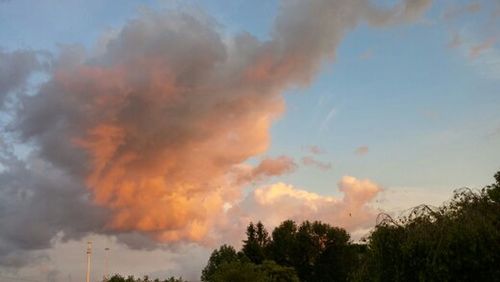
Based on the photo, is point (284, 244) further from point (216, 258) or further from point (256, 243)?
point (216, 258)

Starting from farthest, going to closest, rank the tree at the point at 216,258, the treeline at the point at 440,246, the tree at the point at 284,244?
1. the tree at the point at 216,258
2. the tree at the point at 284,244
3. the treeline at the point at 440,246

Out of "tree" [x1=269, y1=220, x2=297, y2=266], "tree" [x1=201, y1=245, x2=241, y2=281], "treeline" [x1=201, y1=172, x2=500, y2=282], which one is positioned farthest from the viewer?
"tree" [x1=201, y1=245, x2=241, y2=281]

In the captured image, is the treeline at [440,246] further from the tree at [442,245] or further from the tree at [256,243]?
the tree at [256,243]

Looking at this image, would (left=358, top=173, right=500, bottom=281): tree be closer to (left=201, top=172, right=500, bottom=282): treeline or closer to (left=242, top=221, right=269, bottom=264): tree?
(left=201, top=172, right=500, bottom=282): treeline

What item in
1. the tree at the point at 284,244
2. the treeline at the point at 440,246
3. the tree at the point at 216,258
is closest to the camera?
the treeline at the point at 440,246

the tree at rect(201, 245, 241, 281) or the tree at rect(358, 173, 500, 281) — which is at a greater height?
the tree at rect(201, 245, 241, 281)

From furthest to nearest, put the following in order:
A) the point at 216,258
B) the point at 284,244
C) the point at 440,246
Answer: the point at 216,258 → the point at 284,244 → the point at 440,246

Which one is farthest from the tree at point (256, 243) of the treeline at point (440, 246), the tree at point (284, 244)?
the treeline at point (440, 246)

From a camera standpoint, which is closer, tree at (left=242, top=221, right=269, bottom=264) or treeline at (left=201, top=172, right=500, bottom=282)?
treeline at (left=201, top=172, right=500, bottom=282)

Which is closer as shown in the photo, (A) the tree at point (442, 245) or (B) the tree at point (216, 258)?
(A) the tree at point (442, 245)

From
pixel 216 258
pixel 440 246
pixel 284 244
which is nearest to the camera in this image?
pixel 440 246

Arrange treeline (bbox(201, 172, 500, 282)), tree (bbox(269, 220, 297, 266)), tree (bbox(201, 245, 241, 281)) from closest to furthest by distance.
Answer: treeline (bbox(201, 172, 500, 282)) < tree (bbox(269, 220, 297, 266)) < tree (bbox(201, 245, 241, 281))

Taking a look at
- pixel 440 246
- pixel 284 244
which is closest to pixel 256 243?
pixel 284 244

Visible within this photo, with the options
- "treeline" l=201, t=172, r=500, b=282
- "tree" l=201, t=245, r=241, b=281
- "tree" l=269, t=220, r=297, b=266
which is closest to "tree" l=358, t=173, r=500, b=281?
"treeline" l=201, t=172, r=500, b=282
